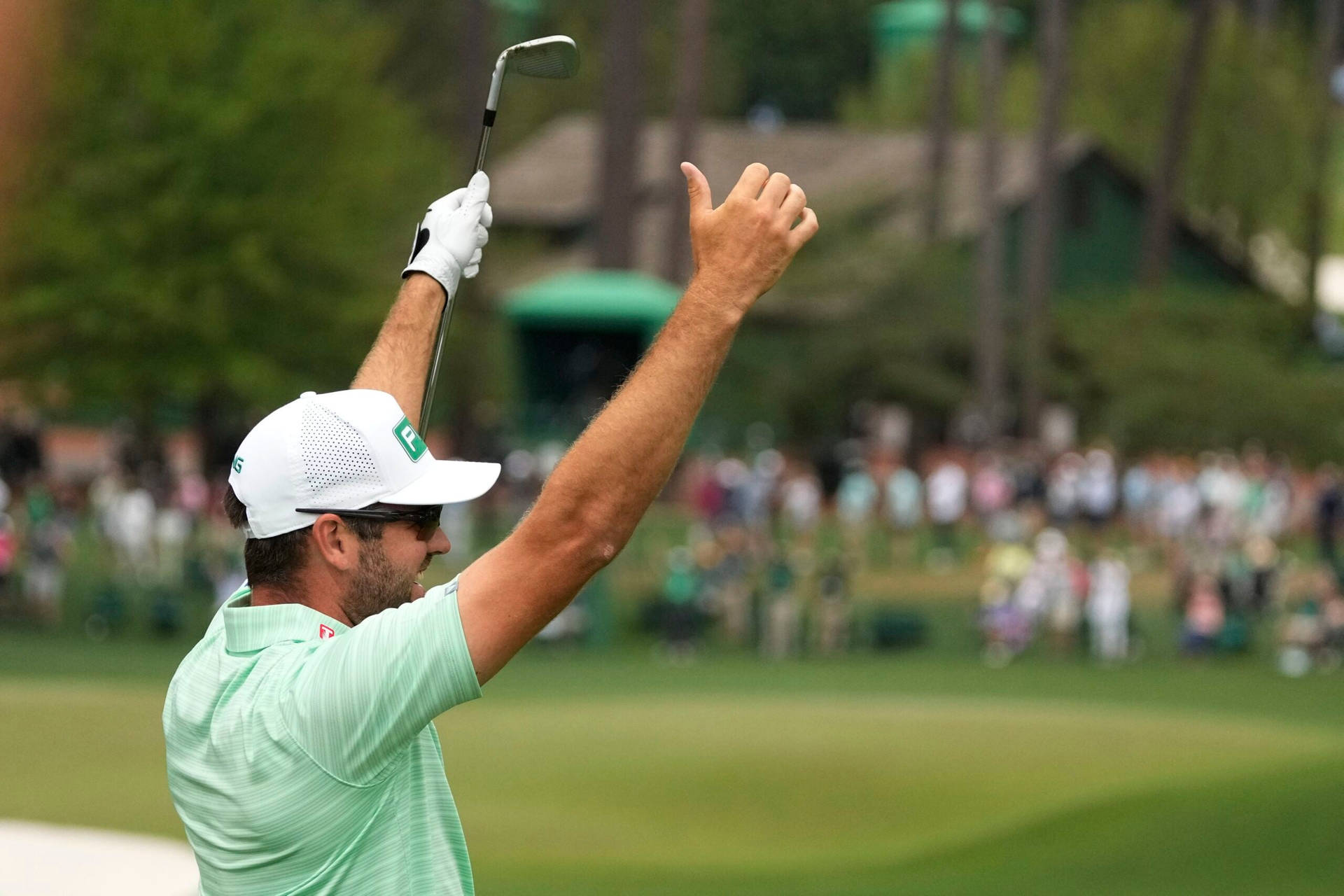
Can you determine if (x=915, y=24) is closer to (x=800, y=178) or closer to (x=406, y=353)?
(x=800, y=178)

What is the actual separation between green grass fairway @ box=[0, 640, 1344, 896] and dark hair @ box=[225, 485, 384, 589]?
340 inches

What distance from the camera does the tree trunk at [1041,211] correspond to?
43500mm

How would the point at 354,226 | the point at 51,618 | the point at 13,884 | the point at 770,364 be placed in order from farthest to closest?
the point at 770,364 → the point at 354,226 → the point at 51,618 → the point at 13,884

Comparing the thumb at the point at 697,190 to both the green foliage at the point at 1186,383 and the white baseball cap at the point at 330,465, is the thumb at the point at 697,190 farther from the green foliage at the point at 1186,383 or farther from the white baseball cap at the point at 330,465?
the green foliage at the point at 1186,383

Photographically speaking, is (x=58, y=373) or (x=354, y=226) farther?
(x=354, y=226)

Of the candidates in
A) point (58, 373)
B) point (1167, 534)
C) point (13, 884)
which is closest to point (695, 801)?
point (13, 884)

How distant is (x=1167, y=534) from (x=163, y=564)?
15.9m

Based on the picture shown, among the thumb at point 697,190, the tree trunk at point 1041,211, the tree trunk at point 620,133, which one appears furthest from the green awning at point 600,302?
the thumb at point 697,190

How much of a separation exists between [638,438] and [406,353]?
4.82 ft

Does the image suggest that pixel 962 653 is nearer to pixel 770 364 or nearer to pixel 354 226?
pixel 354 226

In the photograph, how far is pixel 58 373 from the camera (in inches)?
1196

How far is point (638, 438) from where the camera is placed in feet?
9.40

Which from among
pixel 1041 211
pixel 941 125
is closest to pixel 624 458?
pixel 1041 211

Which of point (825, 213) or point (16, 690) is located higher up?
point (825, 213)
